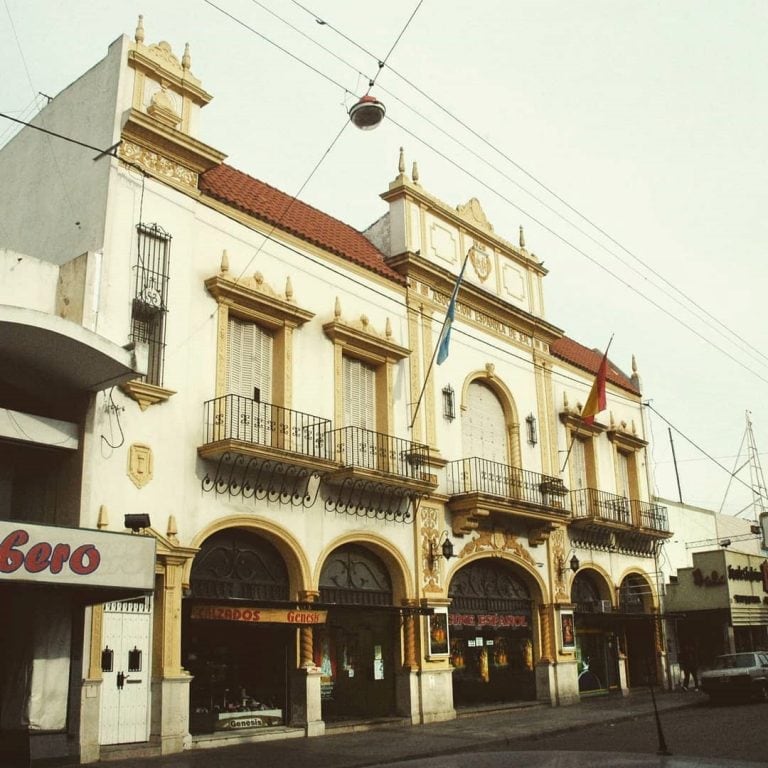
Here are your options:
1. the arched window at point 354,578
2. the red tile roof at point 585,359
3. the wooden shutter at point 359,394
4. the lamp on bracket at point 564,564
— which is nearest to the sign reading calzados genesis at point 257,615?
the arched window at point 354,578

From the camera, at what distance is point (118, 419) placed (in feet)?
49.6

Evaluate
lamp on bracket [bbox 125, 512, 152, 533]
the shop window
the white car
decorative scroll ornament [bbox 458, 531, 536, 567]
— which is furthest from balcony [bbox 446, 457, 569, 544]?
lamp on bracket [bbox 125, 512, 152, 533]

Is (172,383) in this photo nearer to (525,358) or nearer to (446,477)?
(446,477)

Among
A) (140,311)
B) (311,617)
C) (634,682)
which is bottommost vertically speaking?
(634,682)

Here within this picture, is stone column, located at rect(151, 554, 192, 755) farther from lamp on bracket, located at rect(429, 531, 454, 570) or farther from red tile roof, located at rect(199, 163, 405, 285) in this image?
red tile roof, located at rect(199, 163, 405, 285)

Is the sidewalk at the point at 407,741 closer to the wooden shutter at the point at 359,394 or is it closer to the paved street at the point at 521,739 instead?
the paved street at the point at 521,739

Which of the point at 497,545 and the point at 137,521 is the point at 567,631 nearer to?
the point at 497,545

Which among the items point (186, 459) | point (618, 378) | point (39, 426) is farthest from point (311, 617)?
point (618, 378)

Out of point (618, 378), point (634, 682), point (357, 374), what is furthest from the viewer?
point (618, 378)

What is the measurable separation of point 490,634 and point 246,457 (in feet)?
32.8

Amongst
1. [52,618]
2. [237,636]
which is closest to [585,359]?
[237,636]

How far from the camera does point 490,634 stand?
23.3m

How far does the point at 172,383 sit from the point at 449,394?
27.9 feet

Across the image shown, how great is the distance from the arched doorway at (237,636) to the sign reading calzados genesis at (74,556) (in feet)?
9.44
